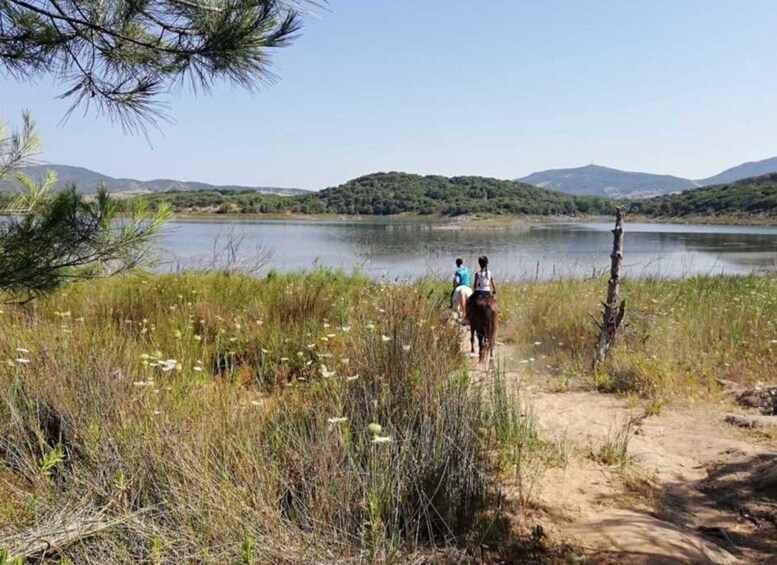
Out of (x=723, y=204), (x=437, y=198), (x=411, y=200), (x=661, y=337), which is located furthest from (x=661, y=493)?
(x=437, y=198)

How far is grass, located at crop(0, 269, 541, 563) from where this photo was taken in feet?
7.68

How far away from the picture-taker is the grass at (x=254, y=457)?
234cm

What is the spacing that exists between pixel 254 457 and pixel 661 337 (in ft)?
24.5

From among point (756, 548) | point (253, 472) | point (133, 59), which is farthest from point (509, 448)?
point (133, 59)

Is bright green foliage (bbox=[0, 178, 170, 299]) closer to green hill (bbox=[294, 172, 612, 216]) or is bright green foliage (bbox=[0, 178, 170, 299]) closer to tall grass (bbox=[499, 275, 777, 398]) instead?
tall grass (bbox=[499, 275, 777, 398])

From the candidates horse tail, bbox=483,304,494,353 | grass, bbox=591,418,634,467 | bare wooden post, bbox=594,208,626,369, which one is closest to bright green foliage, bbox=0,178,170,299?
grass, bbox=591,418,634,467

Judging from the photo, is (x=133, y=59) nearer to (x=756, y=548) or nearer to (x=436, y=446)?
(x=436, y=446)

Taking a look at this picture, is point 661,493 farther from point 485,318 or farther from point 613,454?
point 485,318

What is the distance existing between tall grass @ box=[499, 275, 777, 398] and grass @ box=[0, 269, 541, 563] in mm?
3296

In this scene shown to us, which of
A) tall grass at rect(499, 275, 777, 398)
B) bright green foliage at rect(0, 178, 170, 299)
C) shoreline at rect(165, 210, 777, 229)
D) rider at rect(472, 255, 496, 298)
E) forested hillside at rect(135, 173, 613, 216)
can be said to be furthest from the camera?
forested hillside at rect(135, 173, 613, 216)

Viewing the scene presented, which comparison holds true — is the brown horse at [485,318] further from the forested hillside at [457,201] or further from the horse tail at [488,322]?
the forested hillside at [457,201]

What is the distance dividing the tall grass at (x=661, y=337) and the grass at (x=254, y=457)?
10.8 feet

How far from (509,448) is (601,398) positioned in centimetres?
318

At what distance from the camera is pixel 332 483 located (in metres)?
2.58
